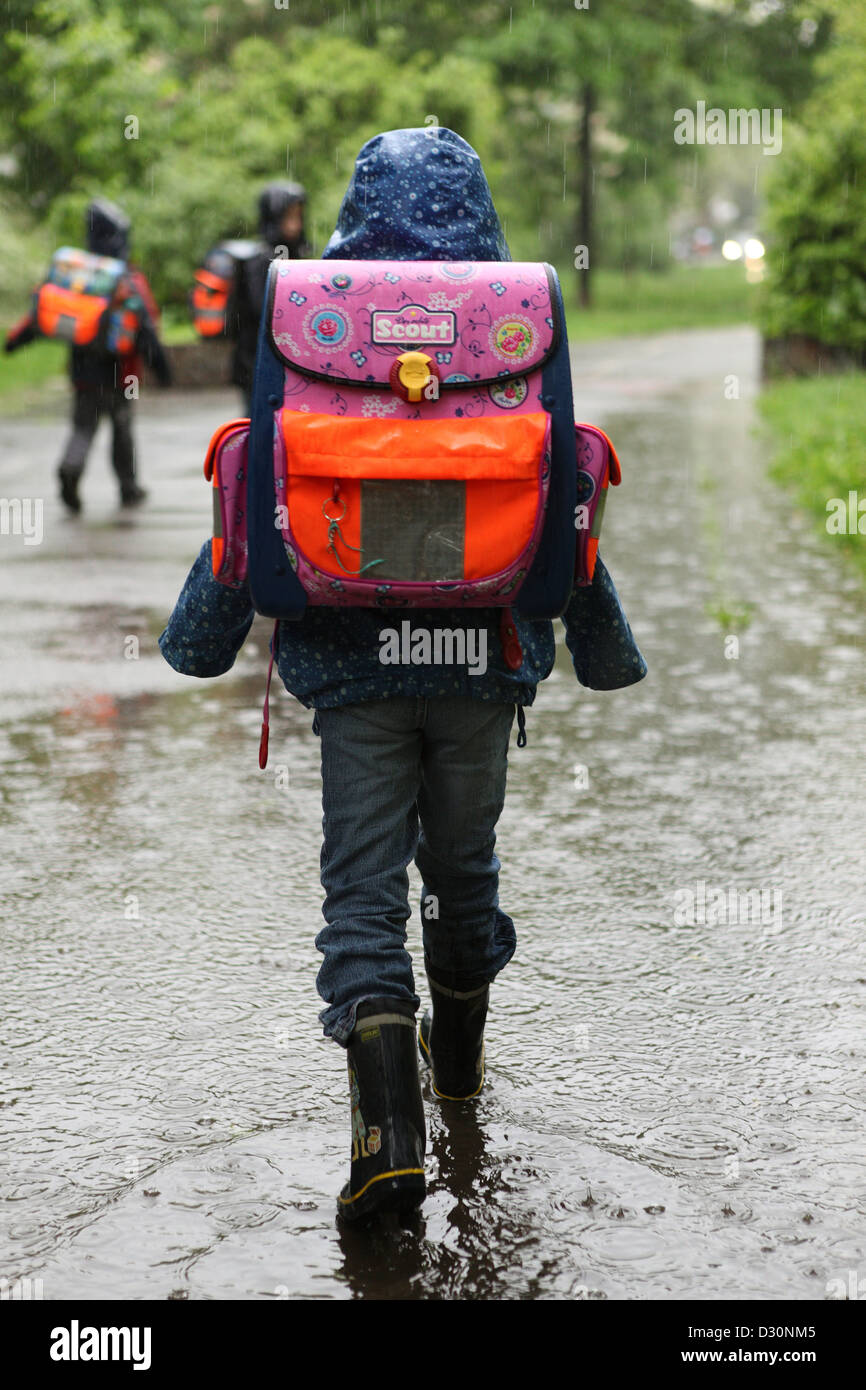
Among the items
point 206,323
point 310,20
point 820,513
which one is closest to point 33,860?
point 820,513

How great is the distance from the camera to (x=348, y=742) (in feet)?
10.3

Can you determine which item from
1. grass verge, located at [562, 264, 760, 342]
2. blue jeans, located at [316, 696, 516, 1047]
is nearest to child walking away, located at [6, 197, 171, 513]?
blue jeans, located at [316, 696, 516, 1047]

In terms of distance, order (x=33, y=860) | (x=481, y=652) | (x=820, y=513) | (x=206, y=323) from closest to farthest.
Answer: (x=481, y=652)
(x=33, y=860)
(x=820, y=513)
(x=206, y=323)

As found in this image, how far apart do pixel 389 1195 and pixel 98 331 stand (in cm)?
878

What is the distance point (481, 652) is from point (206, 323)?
11111 mm

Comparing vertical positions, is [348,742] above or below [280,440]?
below

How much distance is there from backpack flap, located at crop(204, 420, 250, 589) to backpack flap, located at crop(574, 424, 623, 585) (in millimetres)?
556

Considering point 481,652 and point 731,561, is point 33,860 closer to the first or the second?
point 481,652

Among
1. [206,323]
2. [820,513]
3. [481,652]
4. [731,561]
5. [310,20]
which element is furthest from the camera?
[310,20]

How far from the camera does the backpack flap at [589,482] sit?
A: 3080mm

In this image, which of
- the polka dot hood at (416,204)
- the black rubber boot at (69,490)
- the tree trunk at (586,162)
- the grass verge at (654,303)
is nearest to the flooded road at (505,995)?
the polka dot hood at (416,204)

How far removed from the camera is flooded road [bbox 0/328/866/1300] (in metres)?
3.02

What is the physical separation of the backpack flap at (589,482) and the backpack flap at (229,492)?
556mm

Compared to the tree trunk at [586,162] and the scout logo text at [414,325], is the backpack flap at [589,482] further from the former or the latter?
the tree trunk at [586,162]
